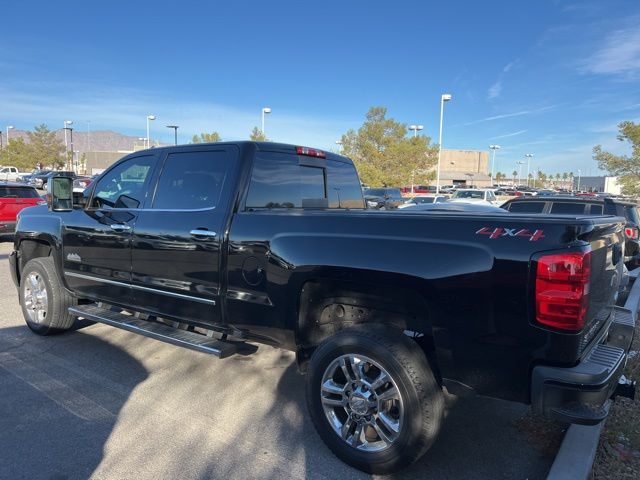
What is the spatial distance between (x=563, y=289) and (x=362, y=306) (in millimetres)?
1260

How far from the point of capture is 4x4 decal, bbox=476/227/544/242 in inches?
100

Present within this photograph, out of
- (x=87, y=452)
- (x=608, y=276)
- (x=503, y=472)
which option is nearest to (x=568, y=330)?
(x=608, y=276)

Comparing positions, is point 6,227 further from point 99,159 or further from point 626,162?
point 99,159

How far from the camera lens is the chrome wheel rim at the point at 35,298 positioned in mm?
5449

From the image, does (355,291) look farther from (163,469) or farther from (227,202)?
(163,469)

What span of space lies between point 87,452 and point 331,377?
1669 millimetres

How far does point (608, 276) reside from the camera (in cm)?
317

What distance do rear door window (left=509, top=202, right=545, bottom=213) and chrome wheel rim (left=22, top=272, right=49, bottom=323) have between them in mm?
8422

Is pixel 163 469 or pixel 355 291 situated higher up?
pixel 355 291

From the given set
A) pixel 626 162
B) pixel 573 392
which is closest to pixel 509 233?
pixel 573 392

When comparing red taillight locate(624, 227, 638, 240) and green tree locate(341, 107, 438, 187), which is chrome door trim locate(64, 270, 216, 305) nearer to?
red taillight locate(624, 227, 638, 240)

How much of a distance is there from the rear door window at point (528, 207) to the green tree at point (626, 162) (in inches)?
582

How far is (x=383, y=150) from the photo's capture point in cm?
3491

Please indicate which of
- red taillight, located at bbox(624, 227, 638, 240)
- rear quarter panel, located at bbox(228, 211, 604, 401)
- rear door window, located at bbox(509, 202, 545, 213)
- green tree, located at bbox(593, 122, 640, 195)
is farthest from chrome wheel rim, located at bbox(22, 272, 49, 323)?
green tree, located at bbox(593, 122, 640, 195)
